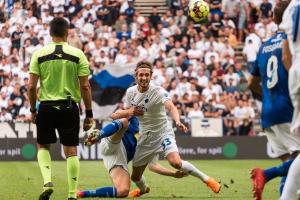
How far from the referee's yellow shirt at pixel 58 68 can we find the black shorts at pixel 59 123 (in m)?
0.15

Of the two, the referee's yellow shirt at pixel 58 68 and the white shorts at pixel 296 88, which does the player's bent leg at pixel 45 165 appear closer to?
the referee's yellow shirt at pixel 58 68

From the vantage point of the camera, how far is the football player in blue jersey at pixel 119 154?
13461 mm

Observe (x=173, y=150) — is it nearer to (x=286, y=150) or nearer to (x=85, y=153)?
(x=286, y=150)

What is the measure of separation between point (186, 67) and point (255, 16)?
207 inches

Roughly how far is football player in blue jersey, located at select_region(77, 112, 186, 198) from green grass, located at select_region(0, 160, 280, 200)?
1.56 ft

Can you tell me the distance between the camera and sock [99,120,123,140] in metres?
13.0

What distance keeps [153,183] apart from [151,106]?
3.72 meters

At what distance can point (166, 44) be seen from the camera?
111ft

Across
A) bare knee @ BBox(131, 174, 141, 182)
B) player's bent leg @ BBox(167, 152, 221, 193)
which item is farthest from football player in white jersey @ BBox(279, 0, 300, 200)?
bare knee @ BBox(131, 174, 141, 182)

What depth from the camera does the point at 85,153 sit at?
28109mm

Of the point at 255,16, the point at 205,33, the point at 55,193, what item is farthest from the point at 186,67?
the point at 55,193

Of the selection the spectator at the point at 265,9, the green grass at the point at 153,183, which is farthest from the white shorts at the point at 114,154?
the spectator at the point at 265,9

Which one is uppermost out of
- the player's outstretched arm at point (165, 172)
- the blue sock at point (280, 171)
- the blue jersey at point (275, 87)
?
the blue jersey at point (275, 87)

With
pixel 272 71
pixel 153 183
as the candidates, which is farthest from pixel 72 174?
pixel 153 183
